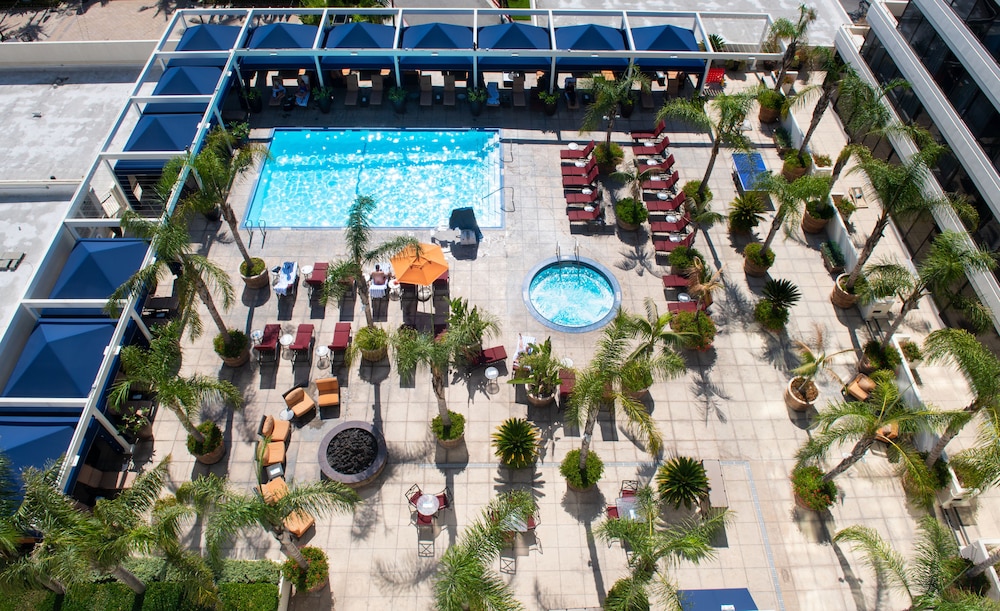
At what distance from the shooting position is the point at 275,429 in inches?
770

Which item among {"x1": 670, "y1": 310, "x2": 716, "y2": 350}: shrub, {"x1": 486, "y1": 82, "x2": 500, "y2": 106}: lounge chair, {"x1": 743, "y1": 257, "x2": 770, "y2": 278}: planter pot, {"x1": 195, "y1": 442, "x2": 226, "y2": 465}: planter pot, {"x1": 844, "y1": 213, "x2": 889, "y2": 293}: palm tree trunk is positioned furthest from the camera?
{"x1": 486, "y1": 82, "x2": 500, "y2": 106}: lounge chair

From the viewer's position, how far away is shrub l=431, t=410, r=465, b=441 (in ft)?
63.1

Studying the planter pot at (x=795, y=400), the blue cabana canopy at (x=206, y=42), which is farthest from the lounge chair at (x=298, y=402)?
the blue cabana canopy at (x=206, y=42)

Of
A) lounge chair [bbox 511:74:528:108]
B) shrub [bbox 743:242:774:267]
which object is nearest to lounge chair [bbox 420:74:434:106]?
lounge chair [bbox 511:74:528:108]

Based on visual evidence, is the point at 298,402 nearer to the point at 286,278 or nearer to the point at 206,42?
the point at 286,278

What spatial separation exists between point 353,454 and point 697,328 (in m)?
11.7

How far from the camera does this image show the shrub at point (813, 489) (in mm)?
18203

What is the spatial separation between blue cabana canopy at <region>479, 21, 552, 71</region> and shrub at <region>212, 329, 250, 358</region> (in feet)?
54.6

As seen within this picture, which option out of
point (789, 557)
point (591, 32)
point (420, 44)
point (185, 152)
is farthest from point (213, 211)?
point (789, 557)

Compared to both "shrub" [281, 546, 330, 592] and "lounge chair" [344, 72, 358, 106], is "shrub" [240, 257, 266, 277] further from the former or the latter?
"lounge chair" [344, 72, 358, 106]

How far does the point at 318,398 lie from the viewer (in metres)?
20.5

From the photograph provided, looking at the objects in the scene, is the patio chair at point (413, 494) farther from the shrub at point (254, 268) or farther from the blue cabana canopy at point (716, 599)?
the shrub at point (254, 268)

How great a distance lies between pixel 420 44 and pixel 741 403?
2078cm

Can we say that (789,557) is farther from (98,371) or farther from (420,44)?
(420,44)
